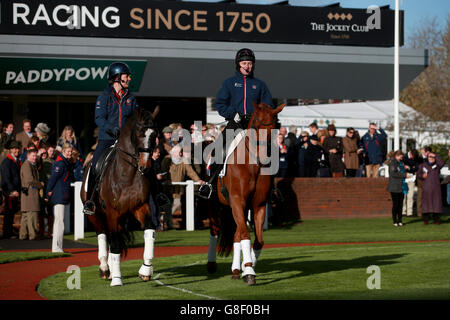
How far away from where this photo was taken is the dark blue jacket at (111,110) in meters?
11.8

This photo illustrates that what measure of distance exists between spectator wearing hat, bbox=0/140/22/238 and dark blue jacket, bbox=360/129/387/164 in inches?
468

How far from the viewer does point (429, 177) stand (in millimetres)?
23625

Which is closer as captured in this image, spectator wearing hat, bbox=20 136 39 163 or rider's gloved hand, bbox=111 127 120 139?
rider's gloved hand, bbox=111 127 120 139

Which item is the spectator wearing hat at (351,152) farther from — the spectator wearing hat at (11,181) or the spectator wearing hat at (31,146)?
the spectator wearing hat at (11,181)

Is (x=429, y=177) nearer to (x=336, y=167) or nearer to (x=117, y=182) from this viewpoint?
(x=336, y=167)

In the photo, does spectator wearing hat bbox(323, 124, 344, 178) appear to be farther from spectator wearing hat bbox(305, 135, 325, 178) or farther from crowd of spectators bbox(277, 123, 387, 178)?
spectator wearing hat bbox(305, 135, 325, 178)

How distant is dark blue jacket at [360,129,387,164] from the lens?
27000 mm

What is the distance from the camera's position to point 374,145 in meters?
27.1

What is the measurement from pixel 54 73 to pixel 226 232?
17.3m

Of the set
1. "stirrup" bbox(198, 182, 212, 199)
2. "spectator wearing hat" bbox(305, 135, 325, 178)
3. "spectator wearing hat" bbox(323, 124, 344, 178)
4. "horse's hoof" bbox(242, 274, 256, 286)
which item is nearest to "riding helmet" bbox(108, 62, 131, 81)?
"stirrup" bbox(198, 182, 212, 199)

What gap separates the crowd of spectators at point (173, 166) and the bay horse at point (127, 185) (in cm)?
355

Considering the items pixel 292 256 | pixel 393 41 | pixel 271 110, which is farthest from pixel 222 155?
pixel 393 41

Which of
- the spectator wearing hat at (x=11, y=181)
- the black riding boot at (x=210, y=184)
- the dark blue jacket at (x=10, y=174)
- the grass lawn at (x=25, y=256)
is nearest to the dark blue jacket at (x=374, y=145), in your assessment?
the spectator wearing hat at (x=11, y=181)

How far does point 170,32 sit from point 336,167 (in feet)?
25.2
